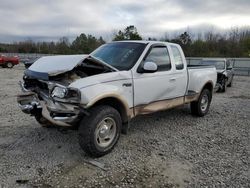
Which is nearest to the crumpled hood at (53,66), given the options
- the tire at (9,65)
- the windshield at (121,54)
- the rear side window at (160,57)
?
the windshield at (121,54)

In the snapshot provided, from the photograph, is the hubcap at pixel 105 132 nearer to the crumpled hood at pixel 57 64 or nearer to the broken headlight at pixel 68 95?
the broken headlight at pixel 68 95

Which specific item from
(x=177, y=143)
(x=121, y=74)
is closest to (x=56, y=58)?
(x=121, y=74)

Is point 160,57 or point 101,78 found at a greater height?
point 160,57

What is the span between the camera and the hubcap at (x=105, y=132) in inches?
168

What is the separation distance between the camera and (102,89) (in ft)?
13.5

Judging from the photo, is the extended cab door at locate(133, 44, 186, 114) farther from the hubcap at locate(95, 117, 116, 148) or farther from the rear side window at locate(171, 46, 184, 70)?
the hubcap at locate(95, 117, 116, 148)

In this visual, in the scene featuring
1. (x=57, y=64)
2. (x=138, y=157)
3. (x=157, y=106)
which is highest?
(x=57, y=64)

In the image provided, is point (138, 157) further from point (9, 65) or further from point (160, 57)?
point (9, 65)

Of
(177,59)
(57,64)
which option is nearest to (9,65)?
(177,59)

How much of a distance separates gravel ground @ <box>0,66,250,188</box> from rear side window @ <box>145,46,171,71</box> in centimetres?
144

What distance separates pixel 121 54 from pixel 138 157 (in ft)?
6.84

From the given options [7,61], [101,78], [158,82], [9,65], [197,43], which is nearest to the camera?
[101,78]

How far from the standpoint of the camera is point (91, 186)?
3.51m

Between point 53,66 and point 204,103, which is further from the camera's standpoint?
point 204,103
